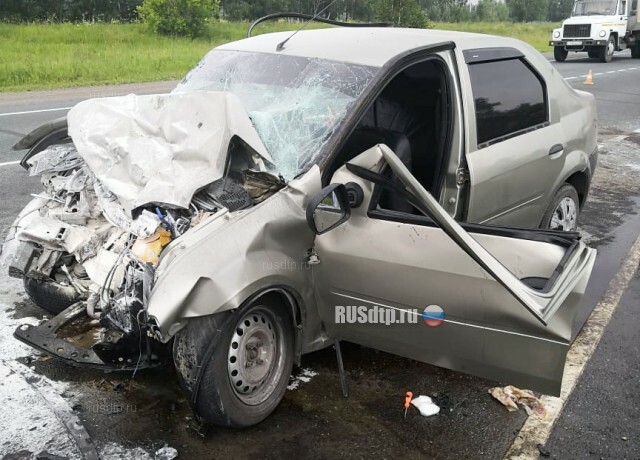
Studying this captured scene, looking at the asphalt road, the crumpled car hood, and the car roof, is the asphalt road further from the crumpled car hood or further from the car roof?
the car roof

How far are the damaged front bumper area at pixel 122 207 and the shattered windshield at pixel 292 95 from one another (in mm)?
187

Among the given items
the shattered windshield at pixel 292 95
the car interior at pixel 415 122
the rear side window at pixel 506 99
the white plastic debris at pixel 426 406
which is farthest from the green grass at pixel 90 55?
the white plastic debris at pixel 426 406

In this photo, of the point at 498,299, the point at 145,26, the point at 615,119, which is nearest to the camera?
the point at 498,299

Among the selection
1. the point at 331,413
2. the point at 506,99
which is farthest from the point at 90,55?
the point at 331,413

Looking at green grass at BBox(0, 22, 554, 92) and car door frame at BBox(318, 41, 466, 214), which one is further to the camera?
green grass at BBox(0, 22, 554, 92)

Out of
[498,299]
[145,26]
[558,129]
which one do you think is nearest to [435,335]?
[498,299]

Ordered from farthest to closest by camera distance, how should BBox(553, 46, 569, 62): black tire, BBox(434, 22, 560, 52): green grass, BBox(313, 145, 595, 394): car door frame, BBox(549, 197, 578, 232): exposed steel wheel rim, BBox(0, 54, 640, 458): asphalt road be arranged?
BBox(434, 22, 560, 52): green grass → BBox(553, 46, 569, 62): black tire → BBox(549, 197, 578, 232): exposed steel wheel rim → BBox(0, 54, 640, 458): asphalt road → BBox(313, 145, 595, 394): car door frame

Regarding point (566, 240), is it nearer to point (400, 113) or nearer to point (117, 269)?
point (400, 113)

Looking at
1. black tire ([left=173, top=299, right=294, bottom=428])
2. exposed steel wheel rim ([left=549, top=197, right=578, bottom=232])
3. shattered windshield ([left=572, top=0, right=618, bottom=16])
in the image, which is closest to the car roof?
exposed steel wheel rim ([left=549, top=197, right=578, bottom=232])

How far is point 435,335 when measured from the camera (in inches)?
118

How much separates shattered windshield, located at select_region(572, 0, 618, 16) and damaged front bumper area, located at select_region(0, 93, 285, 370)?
24.8m

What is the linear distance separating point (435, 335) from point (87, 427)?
171 cm

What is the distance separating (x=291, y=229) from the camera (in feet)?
10.2

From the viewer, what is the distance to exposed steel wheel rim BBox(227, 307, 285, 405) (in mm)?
3062
